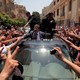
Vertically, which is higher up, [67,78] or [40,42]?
[40,42]

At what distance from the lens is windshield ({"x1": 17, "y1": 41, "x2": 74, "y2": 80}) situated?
4602 millimetres

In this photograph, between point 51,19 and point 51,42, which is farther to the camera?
point 51,19

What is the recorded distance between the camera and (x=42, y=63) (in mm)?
4922

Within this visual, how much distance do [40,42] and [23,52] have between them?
0.45 metres

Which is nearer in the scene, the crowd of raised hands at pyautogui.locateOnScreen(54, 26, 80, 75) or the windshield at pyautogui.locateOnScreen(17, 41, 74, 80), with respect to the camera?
the crowd of raised hands at pyautogui.locateOnScreen(54, 26, 80, 75)

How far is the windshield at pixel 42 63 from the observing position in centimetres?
460

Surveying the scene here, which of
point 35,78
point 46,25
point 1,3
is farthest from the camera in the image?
point 1,3

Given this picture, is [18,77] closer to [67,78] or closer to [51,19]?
[67,78]

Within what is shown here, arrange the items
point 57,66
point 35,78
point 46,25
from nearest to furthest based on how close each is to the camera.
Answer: point 35,78
point 57,66
point 46,25

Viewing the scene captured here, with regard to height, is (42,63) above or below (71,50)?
above

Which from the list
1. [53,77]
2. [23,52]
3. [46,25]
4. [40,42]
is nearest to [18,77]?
[53,77]

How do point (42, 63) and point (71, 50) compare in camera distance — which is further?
point (71, 50)

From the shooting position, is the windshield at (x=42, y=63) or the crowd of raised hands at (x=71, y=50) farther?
the windshield at (x=42, y=63)

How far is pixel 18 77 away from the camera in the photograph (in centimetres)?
452
